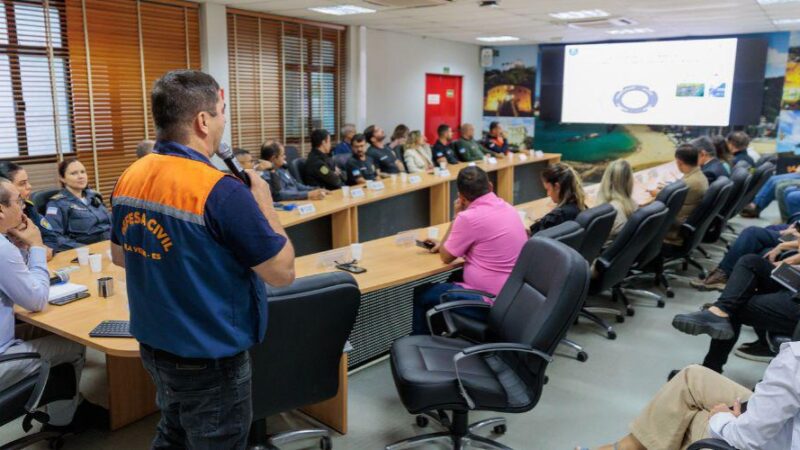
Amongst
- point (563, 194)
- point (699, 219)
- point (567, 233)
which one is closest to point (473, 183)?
point (567, 233)

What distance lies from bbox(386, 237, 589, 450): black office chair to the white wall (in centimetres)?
680

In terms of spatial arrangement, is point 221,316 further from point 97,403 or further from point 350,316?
point 97,403

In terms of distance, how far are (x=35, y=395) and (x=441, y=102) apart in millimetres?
9431

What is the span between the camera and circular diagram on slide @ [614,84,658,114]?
10.3 meters

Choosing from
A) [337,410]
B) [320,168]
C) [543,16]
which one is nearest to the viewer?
[337,410]

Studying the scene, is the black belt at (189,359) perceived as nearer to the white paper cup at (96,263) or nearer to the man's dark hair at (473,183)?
the white paper cup at (96,263)

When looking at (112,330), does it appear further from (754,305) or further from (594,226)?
(754,305)

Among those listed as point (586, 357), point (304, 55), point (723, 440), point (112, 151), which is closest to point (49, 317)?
point (723, 440)

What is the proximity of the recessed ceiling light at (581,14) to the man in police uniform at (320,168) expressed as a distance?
329 cm

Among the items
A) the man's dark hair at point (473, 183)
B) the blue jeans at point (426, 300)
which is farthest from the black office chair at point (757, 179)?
the blue jeans at point (426, 300)

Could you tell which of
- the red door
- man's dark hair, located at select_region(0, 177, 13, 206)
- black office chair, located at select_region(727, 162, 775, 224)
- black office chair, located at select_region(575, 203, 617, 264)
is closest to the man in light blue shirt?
man's dark hair, located at select_region(0, 177, 13, 206)

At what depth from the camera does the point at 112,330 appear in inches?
87.8

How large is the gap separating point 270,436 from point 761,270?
2.59 meters

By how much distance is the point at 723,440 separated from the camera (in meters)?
1.74
